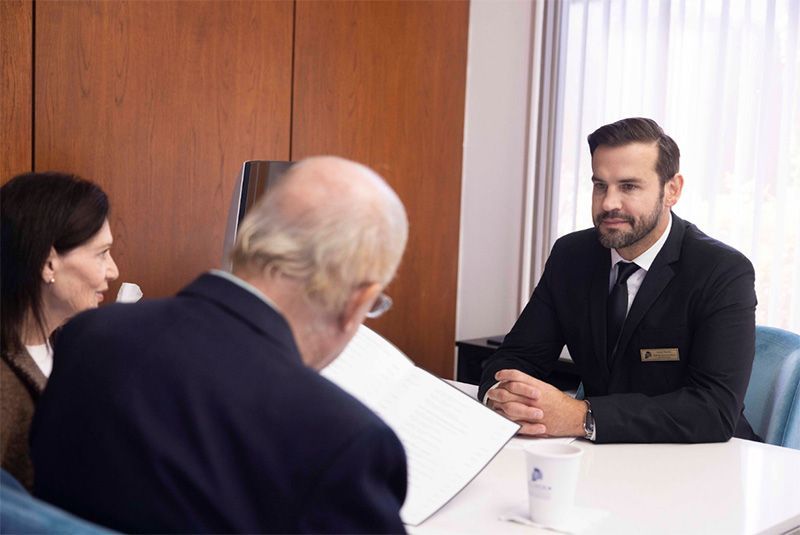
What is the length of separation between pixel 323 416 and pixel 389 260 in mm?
241

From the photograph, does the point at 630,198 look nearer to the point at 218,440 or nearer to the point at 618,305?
the point at 618,305

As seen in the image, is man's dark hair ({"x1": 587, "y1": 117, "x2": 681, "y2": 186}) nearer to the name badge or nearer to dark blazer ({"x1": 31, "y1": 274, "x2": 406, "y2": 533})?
the name badge

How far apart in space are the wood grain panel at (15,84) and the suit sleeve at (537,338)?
1.46 metres

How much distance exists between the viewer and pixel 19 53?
264 centimetres

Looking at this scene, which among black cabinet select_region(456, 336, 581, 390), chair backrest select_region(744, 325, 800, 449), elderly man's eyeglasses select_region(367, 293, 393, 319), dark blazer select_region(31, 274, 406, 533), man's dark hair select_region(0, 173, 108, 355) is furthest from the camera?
black cabinet select_region(456, 336, 581, 390)

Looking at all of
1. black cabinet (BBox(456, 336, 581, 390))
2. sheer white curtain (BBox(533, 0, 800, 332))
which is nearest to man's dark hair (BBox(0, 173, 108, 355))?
black cabinet (BBox(456, 336, 581, 390))

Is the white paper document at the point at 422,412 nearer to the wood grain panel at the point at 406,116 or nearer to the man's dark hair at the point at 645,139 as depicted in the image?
the man's dark hair at the point at 645,139

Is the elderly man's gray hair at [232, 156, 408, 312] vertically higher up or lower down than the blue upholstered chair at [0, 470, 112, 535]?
higher up

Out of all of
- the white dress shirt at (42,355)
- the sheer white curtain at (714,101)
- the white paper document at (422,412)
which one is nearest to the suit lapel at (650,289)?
the white paper document at (422,412)

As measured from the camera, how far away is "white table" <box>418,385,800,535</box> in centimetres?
152

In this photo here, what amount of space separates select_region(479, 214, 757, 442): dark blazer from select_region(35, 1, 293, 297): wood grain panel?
1.21m

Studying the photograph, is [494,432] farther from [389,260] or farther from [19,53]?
[19,53]

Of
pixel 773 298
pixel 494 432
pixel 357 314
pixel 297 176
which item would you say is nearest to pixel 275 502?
pixel 357 314

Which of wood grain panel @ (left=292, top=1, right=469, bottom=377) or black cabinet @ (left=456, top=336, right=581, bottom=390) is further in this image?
black cabinet @ (left=456, top=336, right=581, bottom=390)
